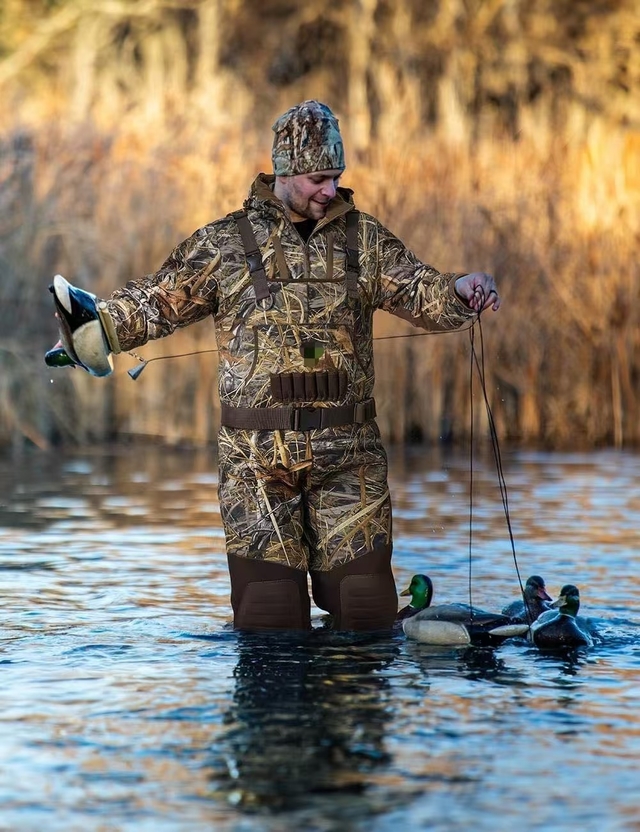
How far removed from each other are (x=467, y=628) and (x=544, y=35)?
25591mm

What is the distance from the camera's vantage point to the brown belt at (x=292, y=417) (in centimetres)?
661

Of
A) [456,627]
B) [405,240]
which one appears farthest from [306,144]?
[405,240]

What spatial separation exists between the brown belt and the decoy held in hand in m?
0.87

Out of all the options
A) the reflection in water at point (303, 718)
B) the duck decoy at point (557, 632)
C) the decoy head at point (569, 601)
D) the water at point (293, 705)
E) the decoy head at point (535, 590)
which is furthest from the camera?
the decoy head at point (535, 590)

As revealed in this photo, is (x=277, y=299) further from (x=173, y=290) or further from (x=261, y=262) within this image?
(x=173, y=290)

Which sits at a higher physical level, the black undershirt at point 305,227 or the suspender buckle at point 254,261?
the black undershirt at point 305,227

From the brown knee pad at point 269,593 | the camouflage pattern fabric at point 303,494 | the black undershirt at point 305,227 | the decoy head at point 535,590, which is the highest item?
the black undershirt at point 305,227

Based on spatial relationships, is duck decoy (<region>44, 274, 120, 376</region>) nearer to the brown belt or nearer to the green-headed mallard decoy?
the brown belt

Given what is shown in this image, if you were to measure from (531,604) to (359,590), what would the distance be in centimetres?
111

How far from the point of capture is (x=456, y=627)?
702 centimetres

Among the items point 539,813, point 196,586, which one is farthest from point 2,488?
point 539,813

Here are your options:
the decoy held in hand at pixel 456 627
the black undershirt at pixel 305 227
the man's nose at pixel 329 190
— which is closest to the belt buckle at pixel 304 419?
the black undershirt at pixel 305 227

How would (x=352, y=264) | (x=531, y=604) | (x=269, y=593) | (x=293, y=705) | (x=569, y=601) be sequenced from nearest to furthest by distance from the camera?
1. (x=293, y=705)
2. (x=352, y=264)
3. (x=269, y=593)
4. (x=569, y=601)
5. (x=531, y=604)

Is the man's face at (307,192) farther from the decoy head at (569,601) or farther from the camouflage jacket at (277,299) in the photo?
the decoy head at (569,601)
